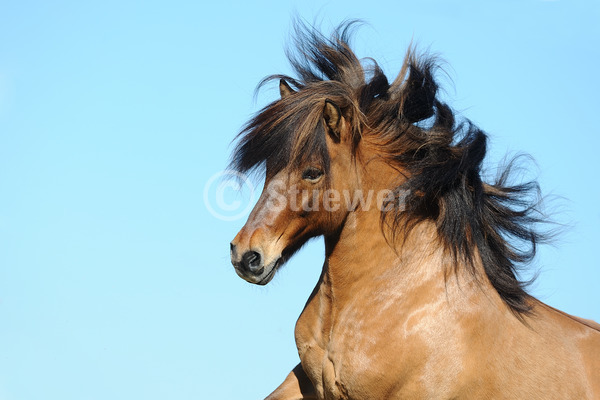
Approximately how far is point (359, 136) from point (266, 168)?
31.4 inches

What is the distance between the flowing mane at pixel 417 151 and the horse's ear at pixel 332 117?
68 mm

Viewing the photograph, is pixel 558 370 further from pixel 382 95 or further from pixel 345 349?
pixel 382 95

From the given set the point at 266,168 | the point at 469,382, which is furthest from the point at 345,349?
the point at 266,168

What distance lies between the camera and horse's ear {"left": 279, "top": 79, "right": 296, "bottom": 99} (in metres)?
6.55

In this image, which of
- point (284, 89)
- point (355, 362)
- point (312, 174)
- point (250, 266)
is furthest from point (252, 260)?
point (284, 89)

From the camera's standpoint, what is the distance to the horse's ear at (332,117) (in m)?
5.78

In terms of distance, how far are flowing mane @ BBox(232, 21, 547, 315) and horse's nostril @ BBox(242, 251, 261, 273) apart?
720 millimetres

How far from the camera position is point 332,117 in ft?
19.0

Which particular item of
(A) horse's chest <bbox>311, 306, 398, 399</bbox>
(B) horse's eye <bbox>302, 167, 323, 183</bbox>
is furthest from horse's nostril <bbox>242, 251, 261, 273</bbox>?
(A) horse's chest <bbox>311, 306, 398, 399</bbox>

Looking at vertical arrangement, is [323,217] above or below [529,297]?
above

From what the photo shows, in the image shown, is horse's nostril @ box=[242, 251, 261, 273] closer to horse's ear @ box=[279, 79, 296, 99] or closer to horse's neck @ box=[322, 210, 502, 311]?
horse's neck @ box=[322, 210, 502, 311]

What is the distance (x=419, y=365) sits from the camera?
5297 millimetres

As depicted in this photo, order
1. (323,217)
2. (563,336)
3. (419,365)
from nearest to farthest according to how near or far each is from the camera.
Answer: (419,365)
(323,217)
(563,336)

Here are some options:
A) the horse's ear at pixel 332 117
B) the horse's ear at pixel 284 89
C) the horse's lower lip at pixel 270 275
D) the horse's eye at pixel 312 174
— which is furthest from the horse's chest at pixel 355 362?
the horse's ear at pixel 284 89
